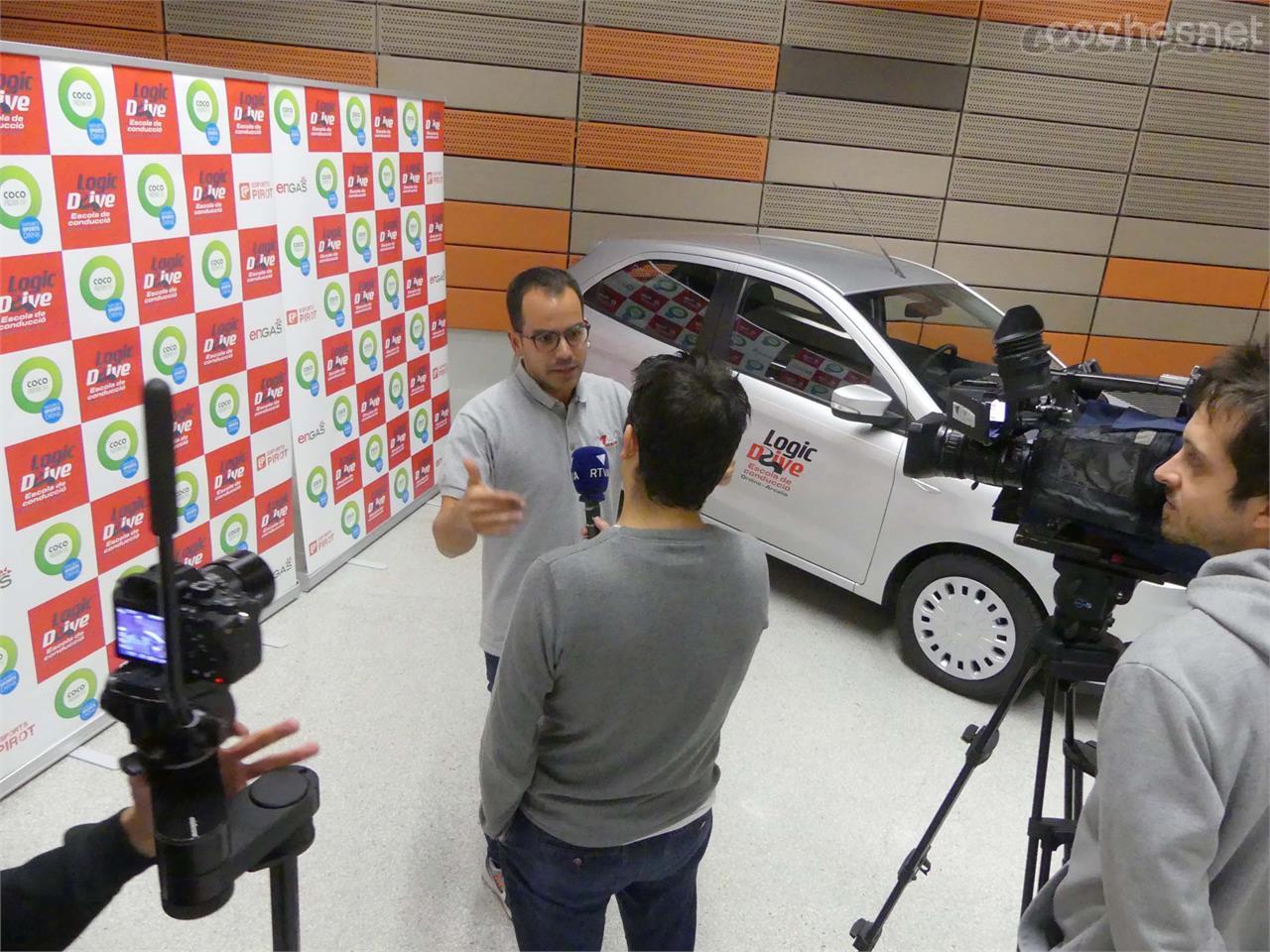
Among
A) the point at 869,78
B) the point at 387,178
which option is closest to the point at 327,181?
the point at 387,178

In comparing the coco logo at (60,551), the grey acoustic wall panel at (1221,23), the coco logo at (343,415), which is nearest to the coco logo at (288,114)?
the coco logo at (343,415)

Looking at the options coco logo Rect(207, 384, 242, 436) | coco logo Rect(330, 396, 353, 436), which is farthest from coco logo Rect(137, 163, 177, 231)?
coco logo Rect(330, 396, 353, 436)

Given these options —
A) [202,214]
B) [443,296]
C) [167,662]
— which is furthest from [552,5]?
[167,662]

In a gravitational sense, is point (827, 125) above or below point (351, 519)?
above

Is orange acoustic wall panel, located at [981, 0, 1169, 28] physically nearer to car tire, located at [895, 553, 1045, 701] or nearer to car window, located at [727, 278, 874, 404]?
car window, located at [727, 278, 874, 404]

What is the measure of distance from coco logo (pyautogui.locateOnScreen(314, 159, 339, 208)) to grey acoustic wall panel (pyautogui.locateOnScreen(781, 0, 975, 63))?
2.68 metres

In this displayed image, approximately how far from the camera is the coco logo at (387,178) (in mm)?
3535

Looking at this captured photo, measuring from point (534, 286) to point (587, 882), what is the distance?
3.80 feet

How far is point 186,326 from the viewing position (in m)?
2.61

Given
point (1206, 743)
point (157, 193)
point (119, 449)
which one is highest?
point (157, 193)

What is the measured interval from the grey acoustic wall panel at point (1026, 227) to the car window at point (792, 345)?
216 cm

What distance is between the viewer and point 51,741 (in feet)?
7.61

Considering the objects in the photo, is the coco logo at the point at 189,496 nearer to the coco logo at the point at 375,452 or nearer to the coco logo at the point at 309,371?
the coco logo at the point at 309,371

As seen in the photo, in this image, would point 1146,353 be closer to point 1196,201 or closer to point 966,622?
point 1196,201
